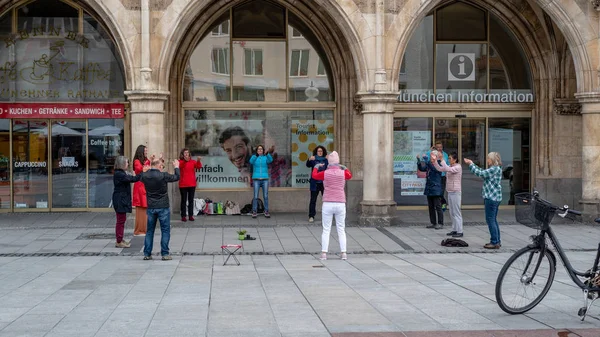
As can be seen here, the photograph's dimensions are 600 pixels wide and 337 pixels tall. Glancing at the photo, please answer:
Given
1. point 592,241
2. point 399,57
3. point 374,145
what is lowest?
point 592,241

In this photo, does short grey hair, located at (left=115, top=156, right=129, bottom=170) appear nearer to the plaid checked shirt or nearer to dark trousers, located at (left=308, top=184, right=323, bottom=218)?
dark trousers, located at (left=308, top=184, right=323, bottom=218)

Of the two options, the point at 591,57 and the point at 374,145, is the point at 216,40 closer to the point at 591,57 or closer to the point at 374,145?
the point at 374,145

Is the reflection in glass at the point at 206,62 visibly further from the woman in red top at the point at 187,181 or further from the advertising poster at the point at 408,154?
the advertising poster at the point at 408,154

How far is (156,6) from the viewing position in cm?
1736

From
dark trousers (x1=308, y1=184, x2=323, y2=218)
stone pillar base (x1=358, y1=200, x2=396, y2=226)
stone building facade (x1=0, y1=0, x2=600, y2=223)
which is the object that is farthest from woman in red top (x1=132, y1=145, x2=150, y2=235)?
stone pillar base (x1=358, y1=200, x2=396, y2=226)

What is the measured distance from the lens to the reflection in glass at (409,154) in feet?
69.3

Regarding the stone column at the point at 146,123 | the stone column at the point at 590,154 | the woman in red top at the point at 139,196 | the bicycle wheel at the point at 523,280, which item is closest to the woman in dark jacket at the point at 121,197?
the woman in red top at the point at 139,196

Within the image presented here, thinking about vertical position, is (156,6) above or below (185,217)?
above

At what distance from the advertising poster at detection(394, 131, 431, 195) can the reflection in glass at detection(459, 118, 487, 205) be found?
3.20 ft

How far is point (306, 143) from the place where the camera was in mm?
21078

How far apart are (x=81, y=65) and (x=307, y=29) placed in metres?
5.57

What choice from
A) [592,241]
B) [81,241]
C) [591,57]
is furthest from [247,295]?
[591,57]

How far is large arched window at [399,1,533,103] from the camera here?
21031 millimetres

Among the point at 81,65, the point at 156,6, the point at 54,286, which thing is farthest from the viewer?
the point at 81,65
